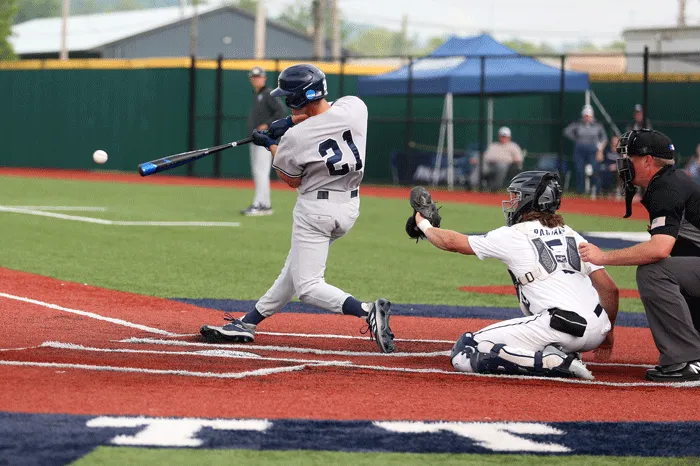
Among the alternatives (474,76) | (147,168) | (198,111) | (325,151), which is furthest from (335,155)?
(198,111)

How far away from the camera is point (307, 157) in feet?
24.5

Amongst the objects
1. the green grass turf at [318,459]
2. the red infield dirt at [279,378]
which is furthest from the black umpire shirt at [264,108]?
the green grass turf at [318,459]

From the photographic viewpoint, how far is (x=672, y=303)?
6988 millimetres

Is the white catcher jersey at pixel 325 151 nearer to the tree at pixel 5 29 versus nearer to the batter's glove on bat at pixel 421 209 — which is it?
the batter's glove on bat at pixel 421 209

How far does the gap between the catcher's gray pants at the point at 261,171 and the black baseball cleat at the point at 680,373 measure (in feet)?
35.7

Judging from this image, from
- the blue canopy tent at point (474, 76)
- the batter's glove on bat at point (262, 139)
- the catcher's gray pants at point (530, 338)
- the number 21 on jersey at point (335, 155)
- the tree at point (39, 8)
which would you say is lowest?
the catcher's gray pants at point (530, 338)

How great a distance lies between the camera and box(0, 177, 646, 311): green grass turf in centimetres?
1129

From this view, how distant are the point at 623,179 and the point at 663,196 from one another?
35 centimetres

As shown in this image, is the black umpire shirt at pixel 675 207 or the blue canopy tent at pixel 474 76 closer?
the black umpire shirt at pixel 675 207

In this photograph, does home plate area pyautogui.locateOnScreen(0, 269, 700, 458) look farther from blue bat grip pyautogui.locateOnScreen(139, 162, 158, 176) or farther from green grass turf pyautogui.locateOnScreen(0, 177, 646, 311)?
green grass turf pyautogui.locateOnScreen(0, 177, 646, 311)

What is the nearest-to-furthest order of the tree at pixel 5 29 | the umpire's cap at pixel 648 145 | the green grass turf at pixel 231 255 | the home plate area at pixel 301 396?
the home plate area at pixel 301 396
the umpire's cap at pixel 648 145
the green grass turf at pixel 231 255
the tree at pixel 5 29

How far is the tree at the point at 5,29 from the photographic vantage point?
5584 cm

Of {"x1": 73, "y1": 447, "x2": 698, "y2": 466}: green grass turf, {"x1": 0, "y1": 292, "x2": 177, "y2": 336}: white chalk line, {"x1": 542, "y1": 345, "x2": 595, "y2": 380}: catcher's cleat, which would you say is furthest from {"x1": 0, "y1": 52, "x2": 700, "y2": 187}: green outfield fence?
{"x1": 73, "y1": 447, "x2": 698, "y2": 466}: green grass turf

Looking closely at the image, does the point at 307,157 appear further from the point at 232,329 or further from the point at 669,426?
the point at 669,426
